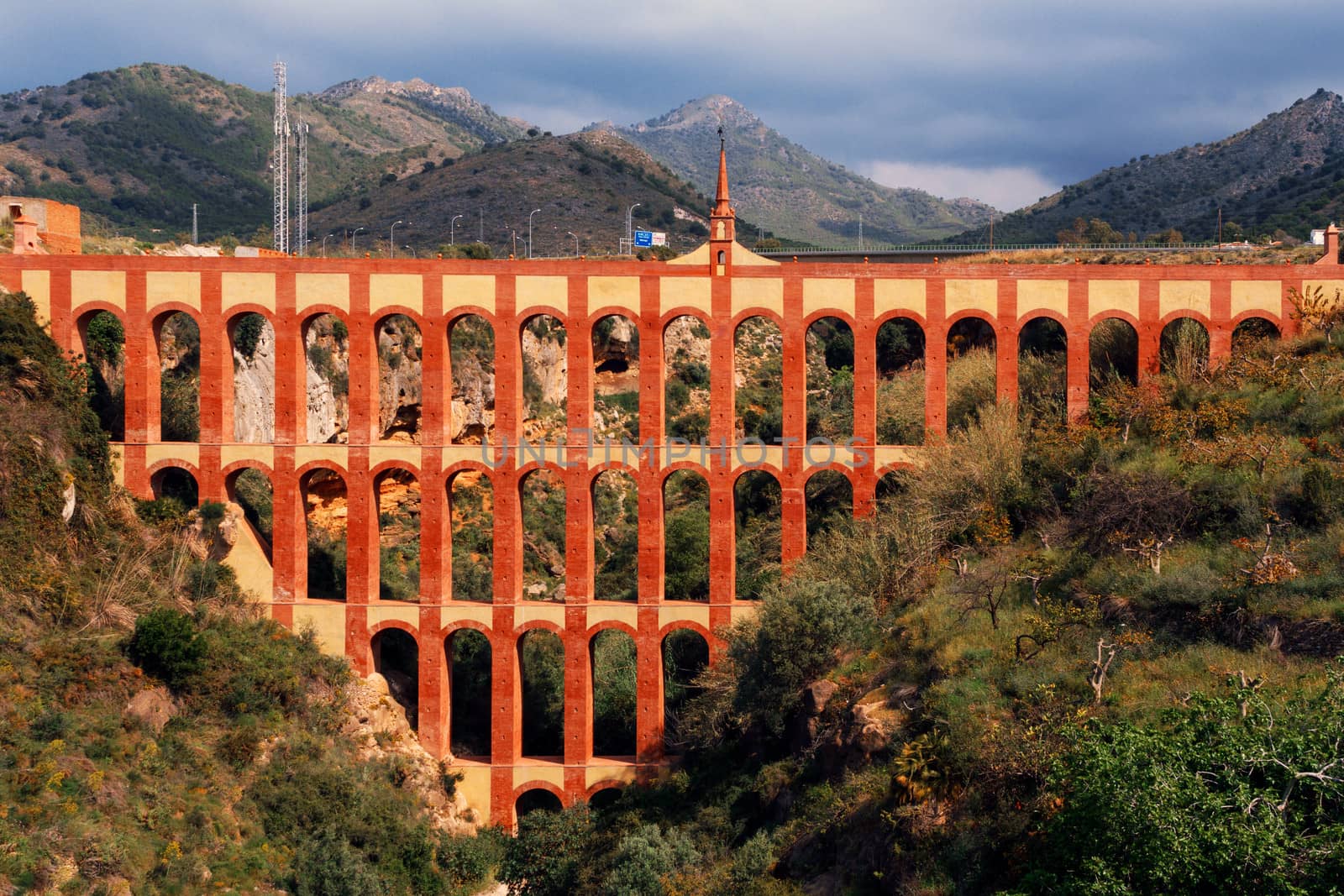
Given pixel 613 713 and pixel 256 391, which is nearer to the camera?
pixel 613 713

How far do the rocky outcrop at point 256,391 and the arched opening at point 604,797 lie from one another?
15.9 meters

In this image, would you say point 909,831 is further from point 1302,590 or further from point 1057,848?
point 1302,590

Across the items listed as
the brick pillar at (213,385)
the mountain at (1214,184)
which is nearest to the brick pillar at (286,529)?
the brick pillar at (213,385)

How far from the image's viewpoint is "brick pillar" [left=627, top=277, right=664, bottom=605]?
127 ft

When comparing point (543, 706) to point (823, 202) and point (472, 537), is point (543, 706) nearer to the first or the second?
point (472, 537)

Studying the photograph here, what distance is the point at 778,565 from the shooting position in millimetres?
42188

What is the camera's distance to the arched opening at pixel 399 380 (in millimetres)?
50781

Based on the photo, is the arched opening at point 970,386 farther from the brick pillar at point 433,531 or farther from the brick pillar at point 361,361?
the brick pillar at point 361,361

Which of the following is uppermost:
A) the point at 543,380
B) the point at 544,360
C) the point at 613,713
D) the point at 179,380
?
the point at 544,360

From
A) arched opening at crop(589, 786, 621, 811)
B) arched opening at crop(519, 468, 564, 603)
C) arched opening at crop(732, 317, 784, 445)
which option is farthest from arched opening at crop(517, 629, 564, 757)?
arched opening at crop(732, 317, 784, 445)

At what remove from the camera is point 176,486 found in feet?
136

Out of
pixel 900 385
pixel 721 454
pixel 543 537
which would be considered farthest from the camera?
pixel 900 385

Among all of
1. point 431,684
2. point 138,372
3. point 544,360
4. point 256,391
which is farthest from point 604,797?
point 544,360

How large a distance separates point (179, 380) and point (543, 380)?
21.8m
